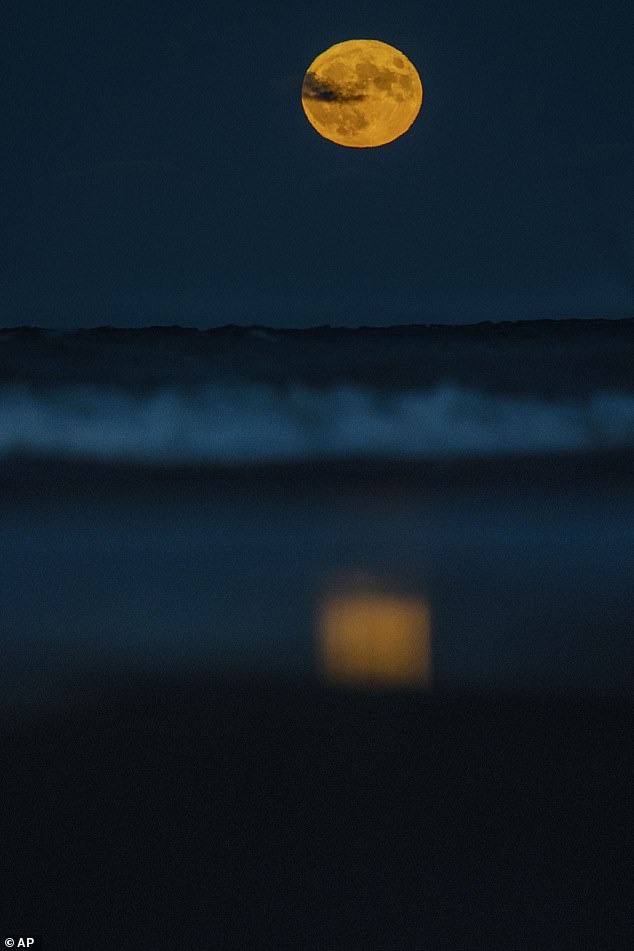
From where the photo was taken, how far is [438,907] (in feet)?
2.71

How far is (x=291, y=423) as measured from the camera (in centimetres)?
497

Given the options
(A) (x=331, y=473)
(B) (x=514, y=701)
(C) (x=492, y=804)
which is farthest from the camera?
(A) (x=331, y=473)

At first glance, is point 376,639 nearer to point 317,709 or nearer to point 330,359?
point 317,709

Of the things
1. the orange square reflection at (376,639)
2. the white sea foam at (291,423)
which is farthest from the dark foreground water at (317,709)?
the white sea foam at (291,423)

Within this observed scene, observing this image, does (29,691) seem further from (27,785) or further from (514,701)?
(514,701)

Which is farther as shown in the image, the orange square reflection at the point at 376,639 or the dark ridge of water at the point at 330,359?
the dark ridge of water at the point at 330,359

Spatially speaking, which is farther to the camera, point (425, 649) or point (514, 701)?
point (425, 649)

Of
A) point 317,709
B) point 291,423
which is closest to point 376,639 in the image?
point 317,709

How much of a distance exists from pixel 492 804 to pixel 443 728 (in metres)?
0.23

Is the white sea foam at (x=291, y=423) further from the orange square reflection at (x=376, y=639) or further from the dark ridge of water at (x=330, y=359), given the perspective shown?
the orange square reflection at (x=376, y=639)

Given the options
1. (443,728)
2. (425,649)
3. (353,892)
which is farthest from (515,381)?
(353,892)

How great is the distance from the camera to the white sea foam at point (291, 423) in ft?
15.1

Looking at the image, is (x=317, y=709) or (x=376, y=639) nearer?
(x=317, y=709)

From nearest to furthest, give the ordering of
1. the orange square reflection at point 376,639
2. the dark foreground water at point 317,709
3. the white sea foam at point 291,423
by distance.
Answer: the dark foreground water at point 317,709 → the orange square reflection at point 376,639 → the white sea foam at point 291,423
